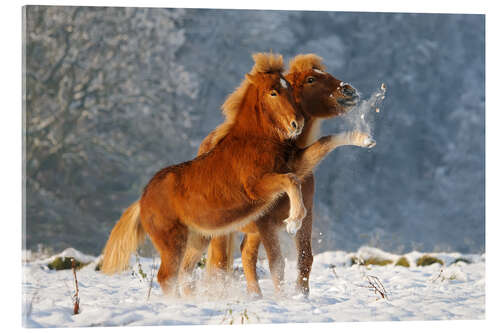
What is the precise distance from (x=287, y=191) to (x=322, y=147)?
15.3 inches

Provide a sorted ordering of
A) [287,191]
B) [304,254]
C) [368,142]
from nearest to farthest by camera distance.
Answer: [287,191] < [368,142] < [304,254]

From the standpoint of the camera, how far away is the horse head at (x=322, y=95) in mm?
4688

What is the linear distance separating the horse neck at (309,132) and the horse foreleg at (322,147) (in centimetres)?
19

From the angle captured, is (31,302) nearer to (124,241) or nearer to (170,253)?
(124,241)

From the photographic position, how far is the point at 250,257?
4.81m

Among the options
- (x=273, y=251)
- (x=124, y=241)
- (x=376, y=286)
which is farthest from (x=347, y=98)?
(x=124, y=241)

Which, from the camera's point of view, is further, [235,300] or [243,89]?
[235,300]

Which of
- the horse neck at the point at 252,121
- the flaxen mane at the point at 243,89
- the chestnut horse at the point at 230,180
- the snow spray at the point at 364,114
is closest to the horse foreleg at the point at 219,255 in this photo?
the chestnut horse at the point at 230,180

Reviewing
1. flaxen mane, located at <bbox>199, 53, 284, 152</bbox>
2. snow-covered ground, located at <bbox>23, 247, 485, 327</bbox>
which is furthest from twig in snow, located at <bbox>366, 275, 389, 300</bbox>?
flaxen mane, located at <bbox>199, 53, 284, 152</bbox>

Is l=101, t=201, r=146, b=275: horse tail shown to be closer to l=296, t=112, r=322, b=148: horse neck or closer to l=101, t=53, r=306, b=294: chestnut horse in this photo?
l=101, t=53, r=306, b=294: chestnut horse

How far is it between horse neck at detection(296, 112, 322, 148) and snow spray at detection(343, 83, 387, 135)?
0.19 m

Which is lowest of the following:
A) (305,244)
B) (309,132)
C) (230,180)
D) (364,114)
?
(305,244)

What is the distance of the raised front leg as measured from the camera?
13.2 ft
